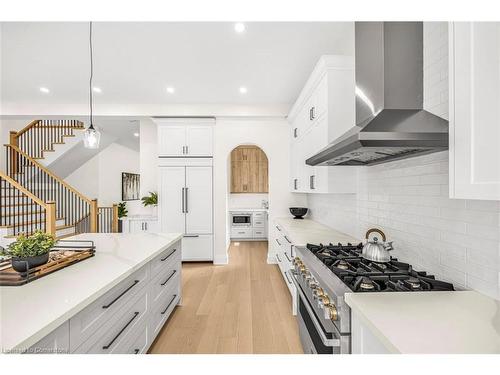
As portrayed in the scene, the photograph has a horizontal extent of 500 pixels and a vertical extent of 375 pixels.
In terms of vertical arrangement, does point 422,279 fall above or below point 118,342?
above

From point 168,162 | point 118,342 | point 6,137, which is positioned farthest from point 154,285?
point 6,137

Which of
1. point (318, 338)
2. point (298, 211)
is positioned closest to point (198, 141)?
point (298, 211)

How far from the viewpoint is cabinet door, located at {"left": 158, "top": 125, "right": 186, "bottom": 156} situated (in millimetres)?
4562

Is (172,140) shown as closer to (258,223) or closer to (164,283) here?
(164,283)

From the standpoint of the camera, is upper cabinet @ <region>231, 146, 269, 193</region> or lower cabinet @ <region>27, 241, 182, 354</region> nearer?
lower cabinet @ <region>27, 241, 182, 354</region>

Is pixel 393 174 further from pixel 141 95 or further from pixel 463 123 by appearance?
pixel 141 95

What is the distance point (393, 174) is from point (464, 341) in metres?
1.33

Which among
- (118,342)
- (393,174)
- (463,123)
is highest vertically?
(463,123)

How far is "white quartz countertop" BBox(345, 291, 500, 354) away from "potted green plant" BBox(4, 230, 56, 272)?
1657mm

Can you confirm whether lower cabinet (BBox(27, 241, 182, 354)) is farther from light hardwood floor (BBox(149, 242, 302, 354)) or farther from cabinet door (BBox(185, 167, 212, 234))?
cabinet door (BBox(185, 167, 212, 234))

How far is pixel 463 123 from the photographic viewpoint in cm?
97

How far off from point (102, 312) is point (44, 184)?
6.50 m

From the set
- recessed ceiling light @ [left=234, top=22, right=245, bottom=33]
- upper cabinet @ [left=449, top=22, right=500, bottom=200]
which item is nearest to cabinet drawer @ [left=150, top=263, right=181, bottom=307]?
upper cabinet @ [left=449, top=22, right=500, bottom=200]

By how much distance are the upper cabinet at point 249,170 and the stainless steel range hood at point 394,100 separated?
5.18 metres
